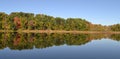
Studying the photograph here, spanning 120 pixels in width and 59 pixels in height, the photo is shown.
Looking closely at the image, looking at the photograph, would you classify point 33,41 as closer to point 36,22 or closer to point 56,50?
point 56,50

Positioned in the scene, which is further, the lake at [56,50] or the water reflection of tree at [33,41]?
the water reflection of tree at [33,41]

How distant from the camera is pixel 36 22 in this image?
130 m

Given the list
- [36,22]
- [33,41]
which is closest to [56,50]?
[33,41]

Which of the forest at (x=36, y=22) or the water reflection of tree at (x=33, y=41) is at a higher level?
the forest at (x=36, y=22)

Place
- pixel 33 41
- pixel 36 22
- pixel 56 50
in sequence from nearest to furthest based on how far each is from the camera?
pixel 56 50 → pixel 33 41 → pixel 36 22

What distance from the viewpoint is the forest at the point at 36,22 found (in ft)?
386

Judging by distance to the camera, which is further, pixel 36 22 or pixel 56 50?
pixel 36 22

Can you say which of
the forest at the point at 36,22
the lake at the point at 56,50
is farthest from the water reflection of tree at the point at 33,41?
the forest at the point at 36,22

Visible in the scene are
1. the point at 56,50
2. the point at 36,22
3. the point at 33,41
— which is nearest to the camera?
the point at 56,50

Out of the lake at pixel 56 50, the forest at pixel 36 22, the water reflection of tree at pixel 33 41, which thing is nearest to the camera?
the lake at pixel 56 50

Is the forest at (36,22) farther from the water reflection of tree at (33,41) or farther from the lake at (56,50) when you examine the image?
the lake at (56,50)

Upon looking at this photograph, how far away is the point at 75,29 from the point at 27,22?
1474 inches

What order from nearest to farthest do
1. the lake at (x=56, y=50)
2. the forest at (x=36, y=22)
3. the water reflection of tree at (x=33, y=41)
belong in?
1. the lake at (x=56, y=50)
2. the water reflection of tree at (x=33, y=41)
3. the forest at (x=36, y=22)

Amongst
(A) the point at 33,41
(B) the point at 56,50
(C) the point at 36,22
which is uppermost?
(C) the point at 36,22
